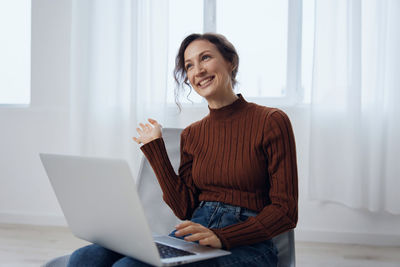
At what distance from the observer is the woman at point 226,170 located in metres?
0.89

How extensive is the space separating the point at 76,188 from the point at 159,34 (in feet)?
6.10

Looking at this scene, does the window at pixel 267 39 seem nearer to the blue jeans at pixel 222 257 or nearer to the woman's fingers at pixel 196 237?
the blue jeans at pixel 222 257

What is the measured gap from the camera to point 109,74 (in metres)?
2.55

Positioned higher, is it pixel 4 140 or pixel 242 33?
pixel 242 33

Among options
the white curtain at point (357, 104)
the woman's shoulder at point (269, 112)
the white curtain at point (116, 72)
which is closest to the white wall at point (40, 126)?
the white curtain at point (116, 72)

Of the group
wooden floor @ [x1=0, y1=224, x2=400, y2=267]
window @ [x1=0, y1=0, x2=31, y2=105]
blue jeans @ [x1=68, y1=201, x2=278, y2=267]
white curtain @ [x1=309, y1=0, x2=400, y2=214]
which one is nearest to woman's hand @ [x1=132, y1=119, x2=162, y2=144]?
blue jeans @ [x1=68, y1=201, x2=278, y2=267]

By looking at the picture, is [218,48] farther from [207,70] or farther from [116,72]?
[116,72]

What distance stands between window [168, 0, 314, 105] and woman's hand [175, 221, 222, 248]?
173cm

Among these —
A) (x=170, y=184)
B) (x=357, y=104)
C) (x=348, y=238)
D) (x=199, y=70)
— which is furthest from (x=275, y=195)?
(x=348, y=238)

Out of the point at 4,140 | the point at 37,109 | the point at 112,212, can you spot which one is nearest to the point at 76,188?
the point at 112,212

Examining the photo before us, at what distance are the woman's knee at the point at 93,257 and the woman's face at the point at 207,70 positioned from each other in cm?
55

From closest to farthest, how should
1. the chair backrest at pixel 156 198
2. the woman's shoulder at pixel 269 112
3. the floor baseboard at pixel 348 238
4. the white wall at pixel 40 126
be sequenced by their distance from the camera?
the woman's shoulder at pixel 269 112
the chair backrest at pixel 156 198
the floor baseboard at pixel 348 238
the white wall at pixel 40 126

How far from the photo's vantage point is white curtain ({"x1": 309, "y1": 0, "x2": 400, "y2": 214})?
221 cm

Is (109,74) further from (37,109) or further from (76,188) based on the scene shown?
(76,188)
